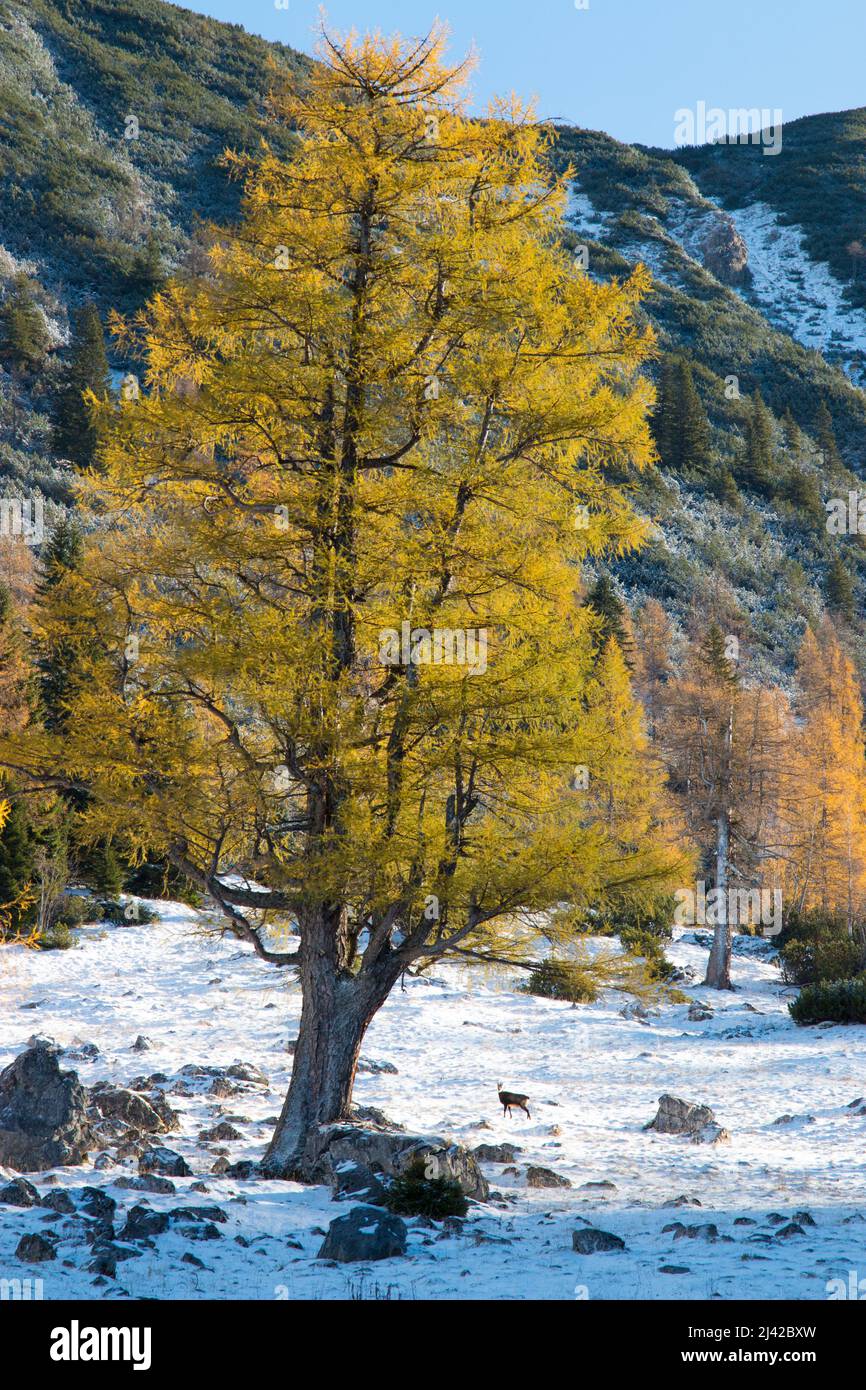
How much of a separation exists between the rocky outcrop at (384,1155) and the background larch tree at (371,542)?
217 millimetres

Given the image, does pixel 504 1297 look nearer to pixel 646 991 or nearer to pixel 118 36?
pixel 646 991

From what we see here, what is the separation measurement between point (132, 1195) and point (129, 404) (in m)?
5.90

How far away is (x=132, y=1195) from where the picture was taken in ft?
23.1

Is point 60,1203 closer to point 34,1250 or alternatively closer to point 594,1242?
point 34,1250

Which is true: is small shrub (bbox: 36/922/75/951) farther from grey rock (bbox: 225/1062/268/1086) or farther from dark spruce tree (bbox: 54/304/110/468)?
dark spruce tree (bbox: 54/304/110/468)

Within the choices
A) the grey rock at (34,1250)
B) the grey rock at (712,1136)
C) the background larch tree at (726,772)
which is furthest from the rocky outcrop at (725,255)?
the grey rock at (34,1250)

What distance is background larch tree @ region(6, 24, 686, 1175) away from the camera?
303 inches

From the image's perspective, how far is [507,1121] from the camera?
11.4 metres

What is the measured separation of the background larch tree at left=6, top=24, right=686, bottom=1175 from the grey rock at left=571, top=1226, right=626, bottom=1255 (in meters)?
2.27

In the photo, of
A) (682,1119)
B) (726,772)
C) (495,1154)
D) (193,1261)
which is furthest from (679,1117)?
(726,772)

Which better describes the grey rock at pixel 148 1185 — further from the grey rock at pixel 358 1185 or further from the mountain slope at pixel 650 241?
the mountain slope at pixel 650 241

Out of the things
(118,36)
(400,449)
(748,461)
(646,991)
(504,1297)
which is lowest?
(504,1297)

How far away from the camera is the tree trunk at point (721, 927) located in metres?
22.1
